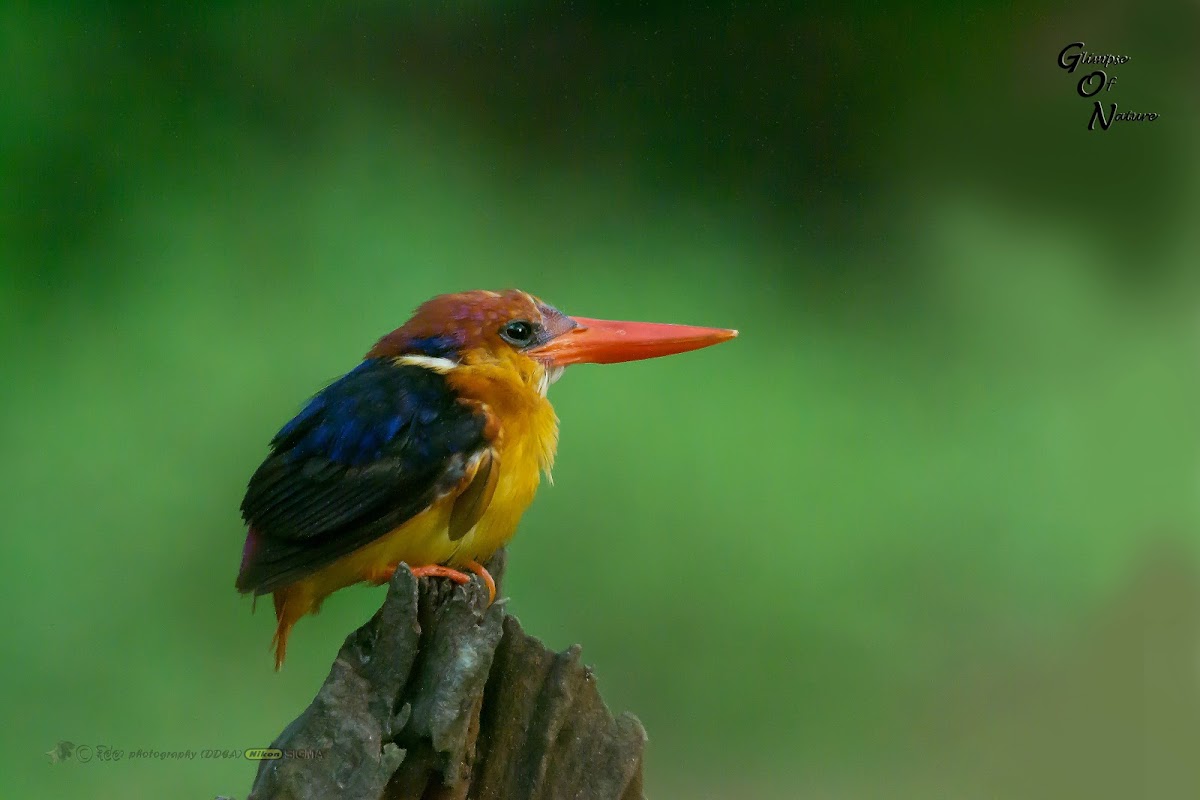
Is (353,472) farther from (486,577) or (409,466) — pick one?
(486,577)

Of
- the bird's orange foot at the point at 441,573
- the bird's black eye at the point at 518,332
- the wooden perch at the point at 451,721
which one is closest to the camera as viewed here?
the wooden perch at the point at 451,721

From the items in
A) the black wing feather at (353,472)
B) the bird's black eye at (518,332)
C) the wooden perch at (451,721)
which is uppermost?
the bird's black eye at (518,332)

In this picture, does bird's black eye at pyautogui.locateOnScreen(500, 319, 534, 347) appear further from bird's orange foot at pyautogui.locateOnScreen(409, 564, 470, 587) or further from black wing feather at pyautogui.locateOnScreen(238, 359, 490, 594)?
bird's orange foot at pyautogui.locateOnScreen(409, 564, 470, 587)

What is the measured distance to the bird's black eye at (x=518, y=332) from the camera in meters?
1.43

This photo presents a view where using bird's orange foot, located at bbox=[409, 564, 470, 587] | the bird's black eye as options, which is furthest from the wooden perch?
the bird's black eye

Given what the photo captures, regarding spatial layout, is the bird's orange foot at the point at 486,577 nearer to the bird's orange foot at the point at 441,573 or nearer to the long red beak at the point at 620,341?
the bird's orange foot at the point at 441,573

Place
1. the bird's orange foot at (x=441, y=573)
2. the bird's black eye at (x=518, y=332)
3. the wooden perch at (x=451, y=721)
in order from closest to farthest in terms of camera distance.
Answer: the wooden perch at (x=451, y=721) → the bird's orange foot at (x=441, y=573) → the bird's black eye at (x=518, y=332)

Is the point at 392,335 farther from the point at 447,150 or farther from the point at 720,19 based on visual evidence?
the point at 720,19

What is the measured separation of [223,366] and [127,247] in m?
0.29

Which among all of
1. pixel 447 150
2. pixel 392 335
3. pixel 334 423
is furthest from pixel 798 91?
pixel 334 423

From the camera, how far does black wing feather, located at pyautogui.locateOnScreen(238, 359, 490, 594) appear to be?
1.26m

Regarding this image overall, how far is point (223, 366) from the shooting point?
2.02 metres

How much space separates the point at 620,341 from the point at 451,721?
0.60 metres

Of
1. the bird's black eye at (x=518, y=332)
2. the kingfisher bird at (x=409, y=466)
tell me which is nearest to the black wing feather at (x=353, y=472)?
the kingfisher bird at (x=409, y=466)
